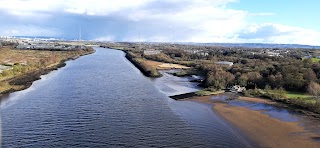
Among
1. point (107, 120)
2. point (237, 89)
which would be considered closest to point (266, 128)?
point (107, 120)

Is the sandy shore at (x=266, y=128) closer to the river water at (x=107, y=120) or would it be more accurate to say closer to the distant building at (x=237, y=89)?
the river water at (x=107, y=120)

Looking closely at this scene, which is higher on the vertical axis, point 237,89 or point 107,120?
point 237,89

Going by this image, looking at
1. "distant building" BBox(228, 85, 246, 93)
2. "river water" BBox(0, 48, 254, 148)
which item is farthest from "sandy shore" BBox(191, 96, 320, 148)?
"distant building" BBox(228, 85, 246, 93)

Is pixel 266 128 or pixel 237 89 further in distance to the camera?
pixel 237 89

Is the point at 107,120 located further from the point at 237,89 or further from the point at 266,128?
the point at 237,89

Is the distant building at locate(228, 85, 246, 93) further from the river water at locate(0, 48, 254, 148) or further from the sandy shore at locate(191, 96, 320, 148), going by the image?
the river water at locate(0, 48, 254, 148)

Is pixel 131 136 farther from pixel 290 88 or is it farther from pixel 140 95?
pixel 290 88
